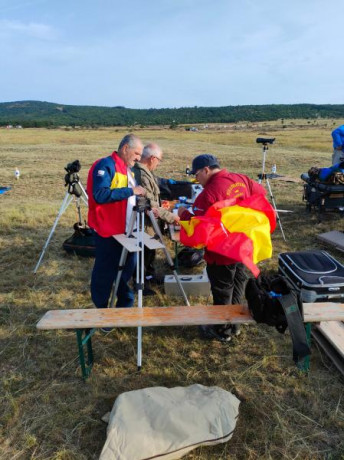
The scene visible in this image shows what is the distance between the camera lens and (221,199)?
10.9ft

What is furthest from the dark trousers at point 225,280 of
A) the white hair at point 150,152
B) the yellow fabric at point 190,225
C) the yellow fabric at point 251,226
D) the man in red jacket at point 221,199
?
the white hair at point 150,152

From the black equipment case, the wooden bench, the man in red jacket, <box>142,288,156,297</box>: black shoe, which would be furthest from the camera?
<box>142,288,156,297</box>: black shoe

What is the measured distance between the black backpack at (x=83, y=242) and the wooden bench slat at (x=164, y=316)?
306 centimetres

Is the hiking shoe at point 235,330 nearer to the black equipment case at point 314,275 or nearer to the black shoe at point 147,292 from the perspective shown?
the black equipment case at point 314,275

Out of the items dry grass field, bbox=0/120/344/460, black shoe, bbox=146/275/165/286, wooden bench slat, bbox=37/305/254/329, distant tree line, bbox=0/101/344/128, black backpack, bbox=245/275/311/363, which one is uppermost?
distant tree line, bbox=0/101/344/128

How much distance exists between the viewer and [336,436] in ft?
9.04

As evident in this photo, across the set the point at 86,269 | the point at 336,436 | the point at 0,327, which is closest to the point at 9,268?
the point at 86,269

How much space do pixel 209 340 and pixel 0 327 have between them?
8.25 ft

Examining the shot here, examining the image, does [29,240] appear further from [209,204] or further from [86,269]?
[209,204]

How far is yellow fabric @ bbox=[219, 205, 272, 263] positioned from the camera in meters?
3.21

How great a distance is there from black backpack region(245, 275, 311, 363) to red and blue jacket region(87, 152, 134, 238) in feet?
4.92

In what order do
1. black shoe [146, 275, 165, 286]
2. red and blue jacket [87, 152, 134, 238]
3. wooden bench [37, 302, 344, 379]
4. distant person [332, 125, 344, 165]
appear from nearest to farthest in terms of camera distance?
1. wooden bench [37, 302, 344, 379]
2. red and blue jacket [87, 152, 134, 238]
3. black shoe [146, 275, 165, 286]
4. distant person [332, 125, 344, 165]

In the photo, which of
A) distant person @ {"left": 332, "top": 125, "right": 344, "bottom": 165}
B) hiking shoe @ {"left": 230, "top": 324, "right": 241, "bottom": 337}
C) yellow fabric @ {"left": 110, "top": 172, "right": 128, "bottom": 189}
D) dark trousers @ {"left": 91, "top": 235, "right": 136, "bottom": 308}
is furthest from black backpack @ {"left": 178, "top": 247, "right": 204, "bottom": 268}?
distant person @ {"left": 332, "top": 125, "right": 344, "bottom": 165}

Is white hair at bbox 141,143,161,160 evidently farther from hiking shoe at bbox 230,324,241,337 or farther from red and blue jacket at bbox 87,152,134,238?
hiking shoe at bbox 230,324,241,337
